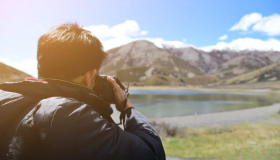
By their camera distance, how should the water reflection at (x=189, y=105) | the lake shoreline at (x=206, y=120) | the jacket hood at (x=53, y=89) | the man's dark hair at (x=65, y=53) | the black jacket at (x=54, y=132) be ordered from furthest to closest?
1. the water reflection at (x=189, y=105)
2. the lake shoreline at (x=206, y=120)
3. the man's dark hair at (x=65, y=53)
4. the jacket hood at (x=53, y=89)
5. the black jacket at (x=54, y=132)

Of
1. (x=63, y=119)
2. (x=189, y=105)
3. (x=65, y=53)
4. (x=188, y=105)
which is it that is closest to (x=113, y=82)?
(x=65, y=53)

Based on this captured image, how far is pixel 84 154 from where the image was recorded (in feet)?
3.61

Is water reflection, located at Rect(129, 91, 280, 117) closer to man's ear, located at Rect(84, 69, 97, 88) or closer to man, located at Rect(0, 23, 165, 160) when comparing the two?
man's ear, located at Rect(84, 69, 97, 88)

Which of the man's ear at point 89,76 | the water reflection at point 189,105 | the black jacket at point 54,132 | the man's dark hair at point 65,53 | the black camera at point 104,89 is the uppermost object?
the man's dark hair at point 65,53

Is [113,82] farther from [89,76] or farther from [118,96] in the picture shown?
[89,76]

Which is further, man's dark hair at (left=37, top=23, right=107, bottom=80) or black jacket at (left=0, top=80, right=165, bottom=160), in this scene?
man's dark hair at (left=37, top=23, right=107, bottom=80)

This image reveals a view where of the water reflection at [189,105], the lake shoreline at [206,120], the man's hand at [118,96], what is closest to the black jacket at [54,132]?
the man's hand at [118,96]

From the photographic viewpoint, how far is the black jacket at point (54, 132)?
3.60 feet

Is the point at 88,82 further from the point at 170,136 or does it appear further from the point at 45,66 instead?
the point at 170,136

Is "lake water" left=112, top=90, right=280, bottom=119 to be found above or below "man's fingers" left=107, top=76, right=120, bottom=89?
below

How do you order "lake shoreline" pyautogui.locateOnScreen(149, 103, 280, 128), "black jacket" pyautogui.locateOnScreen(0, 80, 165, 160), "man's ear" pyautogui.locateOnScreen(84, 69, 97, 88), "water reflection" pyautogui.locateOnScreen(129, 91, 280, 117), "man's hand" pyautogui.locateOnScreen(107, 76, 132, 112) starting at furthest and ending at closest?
"water reflection" pyautogui.locateOnScreen(129, 91, 280, 117), "lake shoreline" pyautogui.locateOnScreen(149, 103, 280, 128), "man's hand" pyautogui.locateOnScreen(107, 76, 132, 112), "man's ear" pyautogui.locateOnScreen(84, 69, 97, 88), "black jacket" pyautogui.locateOnScreen(0, 80, 165, 160)

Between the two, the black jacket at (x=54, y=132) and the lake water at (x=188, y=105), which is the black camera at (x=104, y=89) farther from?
the lake water at (x=188, y=105)

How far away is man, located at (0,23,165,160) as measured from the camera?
1101 millimetres

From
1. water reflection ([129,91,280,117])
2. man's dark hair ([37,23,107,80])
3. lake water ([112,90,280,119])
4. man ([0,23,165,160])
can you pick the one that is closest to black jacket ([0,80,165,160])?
man ([0,23,165,160])
